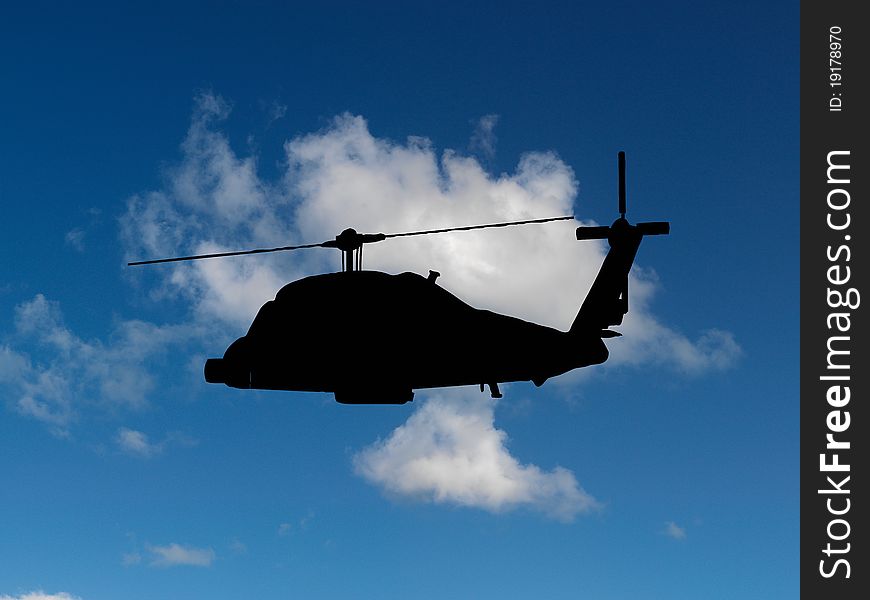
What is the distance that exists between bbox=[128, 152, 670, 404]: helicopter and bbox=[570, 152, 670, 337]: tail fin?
0.85 meters

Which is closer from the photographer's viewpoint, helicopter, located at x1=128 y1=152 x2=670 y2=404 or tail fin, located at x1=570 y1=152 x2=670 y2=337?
helicopter, located at x1=128 y1=152 x2=670 y2=404

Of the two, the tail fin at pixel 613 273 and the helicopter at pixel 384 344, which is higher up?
the tail fin at pixel 613 273

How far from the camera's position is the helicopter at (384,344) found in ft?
54.5

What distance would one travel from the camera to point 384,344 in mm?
16547

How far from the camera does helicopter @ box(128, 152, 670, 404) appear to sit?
16609mm

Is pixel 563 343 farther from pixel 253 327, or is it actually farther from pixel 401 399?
pixel 253 327

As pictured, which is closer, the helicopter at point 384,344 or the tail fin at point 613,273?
the helicopter at point 384,344

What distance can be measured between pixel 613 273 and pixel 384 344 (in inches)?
204

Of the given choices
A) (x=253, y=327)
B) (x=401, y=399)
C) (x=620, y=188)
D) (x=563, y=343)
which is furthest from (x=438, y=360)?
(x=620, y=188)

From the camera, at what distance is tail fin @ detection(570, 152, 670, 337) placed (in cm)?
1842

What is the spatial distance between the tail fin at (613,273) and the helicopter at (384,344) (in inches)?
33.3

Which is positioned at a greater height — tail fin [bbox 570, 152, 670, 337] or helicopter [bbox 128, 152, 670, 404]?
tail fin [bbox 570, 152, 670, 337]
